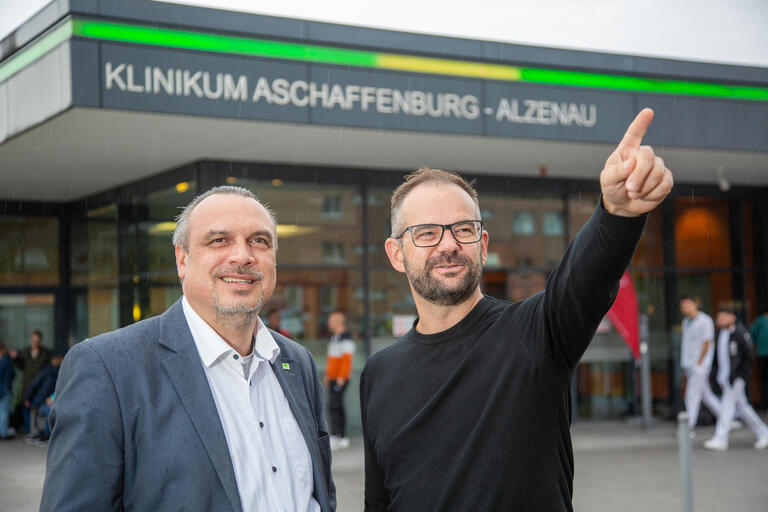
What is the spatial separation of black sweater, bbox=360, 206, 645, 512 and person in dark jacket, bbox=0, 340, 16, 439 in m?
12.1

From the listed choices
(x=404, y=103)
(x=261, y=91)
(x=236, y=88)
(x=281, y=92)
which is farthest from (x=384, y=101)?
(x=236, y=88)

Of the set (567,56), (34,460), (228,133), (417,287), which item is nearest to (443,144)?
(567,56)

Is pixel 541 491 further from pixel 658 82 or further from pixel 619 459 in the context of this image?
pixel 658 82

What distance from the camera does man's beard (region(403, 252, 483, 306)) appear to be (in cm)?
293

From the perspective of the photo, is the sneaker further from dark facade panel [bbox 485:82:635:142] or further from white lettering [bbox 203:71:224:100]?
white lettering [bbox 203:71:224:100]

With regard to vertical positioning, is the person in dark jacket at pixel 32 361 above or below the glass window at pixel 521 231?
below

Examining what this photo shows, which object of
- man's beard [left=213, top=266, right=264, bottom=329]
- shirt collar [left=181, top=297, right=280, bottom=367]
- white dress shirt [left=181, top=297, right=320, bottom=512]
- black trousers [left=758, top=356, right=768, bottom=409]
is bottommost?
black trousers [left=758, top=356, right=768, bottom=409]

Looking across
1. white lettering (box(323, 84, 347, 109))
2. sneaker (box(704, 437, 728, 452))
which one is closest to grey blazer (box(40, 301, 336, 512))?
white lettering (box(323, 84, 347, 109))

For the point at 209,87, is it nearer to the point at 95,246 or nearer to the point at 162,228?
the point at 162,228

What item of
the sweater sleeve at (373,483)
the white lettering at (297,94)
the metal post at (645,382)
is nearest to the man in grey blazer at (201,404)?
the sweater sleeve at (373,483)

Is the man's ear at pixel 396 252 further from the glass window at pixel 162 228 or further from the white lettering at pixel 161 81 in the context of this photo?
the glass window at pixel 162 228

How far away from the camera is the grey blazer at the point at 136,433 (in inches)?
99.1

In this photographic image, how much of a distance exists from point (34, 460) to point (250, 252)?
9.76 metres

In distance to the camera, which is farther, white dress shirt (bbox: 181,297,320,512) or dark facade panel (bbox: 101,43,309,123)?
dark facade panel (bbox: 101,43,309,123)
